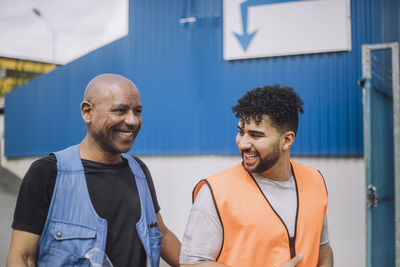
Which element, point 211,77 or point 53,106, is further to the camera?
point 53,106

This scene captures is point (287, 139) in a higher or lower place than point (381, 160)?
higher

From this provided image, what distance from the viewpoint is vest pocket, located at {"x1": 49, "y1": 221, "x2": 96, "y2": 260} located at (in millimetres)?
1867

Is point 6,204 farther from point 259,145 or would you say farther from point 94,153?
point 259,145

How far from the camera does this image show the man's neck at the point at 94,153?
214 centimetres

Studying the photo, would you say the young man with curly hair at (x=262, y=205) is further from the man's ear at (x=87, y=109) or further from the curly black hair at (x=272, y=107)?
the man's ear at (x=87, y=109)

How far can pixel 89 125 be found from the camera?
2.17 metres

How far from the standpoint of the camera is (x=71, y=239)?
190 cm

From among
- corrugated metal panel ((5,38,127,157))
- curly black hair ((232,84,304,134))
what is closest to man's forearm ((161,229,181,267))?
curly black hair ((232,84,304,134))

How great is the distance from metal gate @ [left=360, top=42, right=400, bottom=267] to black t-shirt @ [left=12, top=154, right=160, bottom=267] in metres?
2.69

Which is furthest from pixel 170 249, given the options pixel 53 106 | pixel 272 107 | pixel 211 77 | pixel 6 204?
pixel 53 106

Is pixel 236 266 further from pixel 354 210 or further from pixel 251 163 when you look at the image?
pixel 354 210

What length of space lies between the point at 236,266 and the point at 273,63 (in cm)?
491

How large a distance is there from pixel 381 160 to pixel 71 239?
3.66 m

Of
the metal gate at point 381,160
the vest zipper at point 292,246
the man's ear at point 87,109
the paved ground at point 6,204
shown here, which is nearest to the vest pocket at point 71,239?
the man's ear at point 87,109
